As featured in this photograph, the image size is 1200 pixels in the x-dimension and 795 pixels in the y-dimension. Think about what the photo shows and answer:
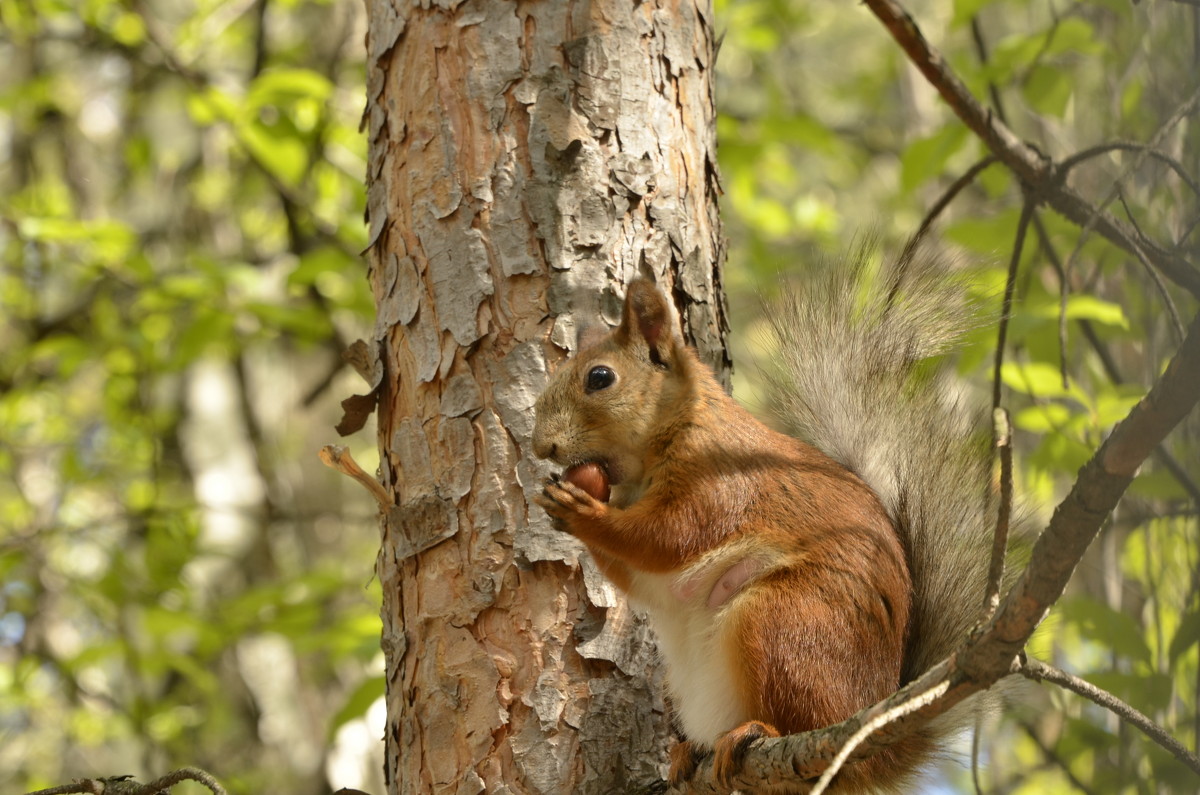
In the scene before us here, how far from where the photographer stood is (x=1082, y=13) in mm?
3336

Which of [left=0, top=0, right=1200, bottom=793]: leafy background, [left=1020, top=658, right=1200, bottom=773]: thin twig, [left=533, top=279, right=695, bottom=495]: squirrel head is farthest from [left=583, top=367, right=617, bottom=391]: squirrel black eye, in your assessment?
[left=1020, top=658, right=1200, bottom=773]: thin twig

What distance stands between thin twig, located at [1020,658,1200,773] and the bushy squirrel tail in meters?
0.61

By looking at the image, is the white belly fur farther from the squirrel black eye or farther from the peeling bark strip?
the squirrel black eye

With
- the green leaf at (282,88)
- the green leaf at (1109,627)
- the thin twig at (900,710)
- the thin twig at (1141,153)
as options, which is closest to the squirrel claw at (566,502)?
the thin twig at (900,710)

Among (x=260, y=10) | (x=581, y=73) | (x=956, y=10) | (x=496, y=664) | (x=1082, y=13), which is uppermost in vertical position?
(x=260, y=10)

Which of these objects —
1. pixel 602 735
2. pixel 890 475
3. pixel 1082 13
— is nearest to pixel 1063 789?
pixel 1082 13

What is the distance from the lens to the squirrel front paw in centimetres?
155

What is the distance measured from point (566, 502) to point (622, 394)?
29 cm

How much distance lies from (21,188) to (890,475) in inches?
186

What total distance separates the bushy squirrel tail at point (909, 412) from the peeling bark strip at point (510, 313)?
0.24 m

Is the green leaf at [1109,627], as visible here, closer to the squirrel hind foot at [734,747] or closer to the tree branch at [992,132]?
the tree branch at [992,132]

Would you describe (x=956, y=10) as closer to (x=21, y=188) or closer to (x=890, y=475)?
(x=890, y=475)

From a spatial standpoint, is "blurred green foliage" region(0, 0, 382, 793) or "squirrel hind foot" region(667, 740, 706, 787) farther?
"blurred green foliage" region(0, 0, 382, 793)

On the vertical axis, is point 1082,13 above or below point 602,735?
above
